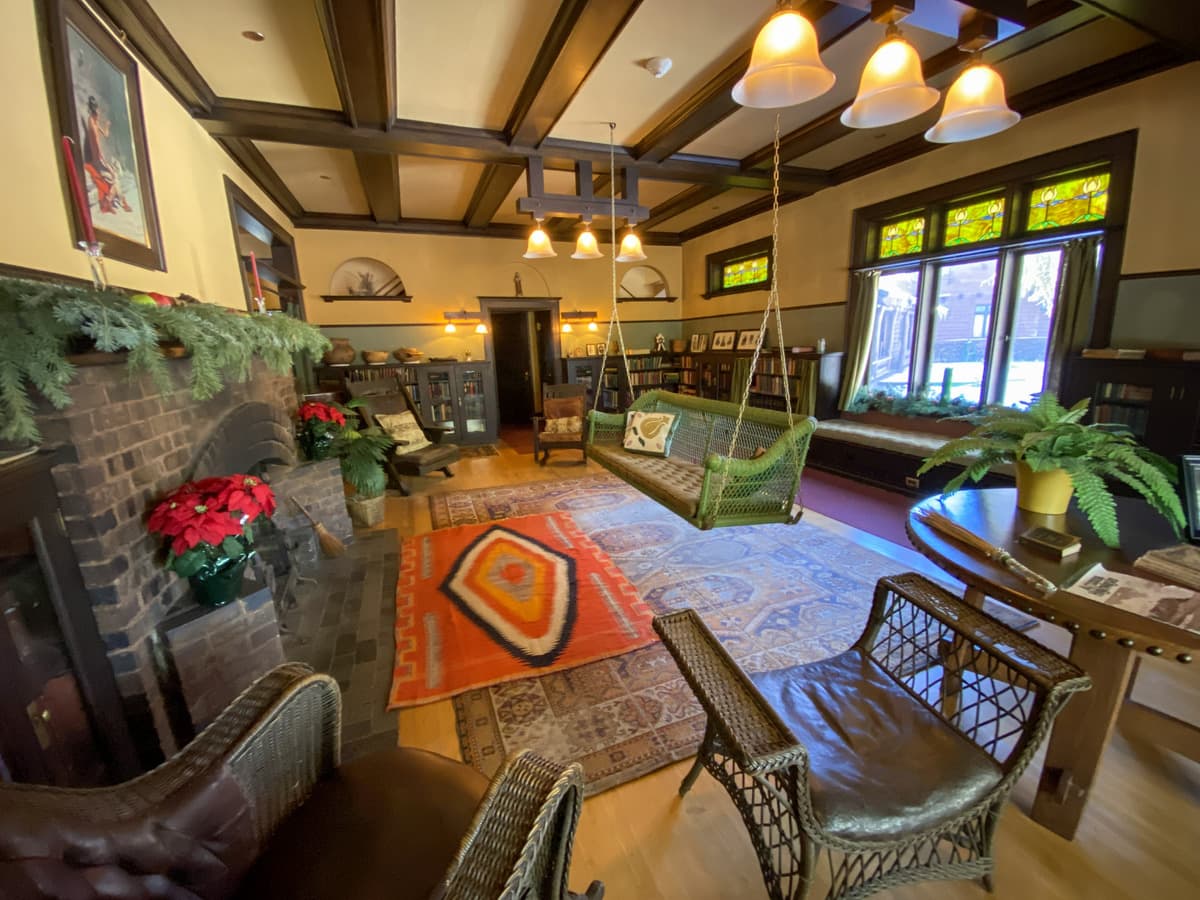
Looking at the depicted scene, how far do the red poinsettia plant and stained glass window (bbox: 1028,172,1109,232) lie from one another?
5293 mm

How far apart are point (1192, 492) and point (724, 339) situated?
551 cm

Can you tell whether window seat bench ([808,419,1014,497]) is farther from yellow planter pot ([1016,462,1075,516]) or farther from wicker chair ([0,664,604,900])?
wicker chair ([0,664,604,900])

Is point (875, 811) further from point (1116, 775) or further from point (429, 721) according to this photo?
point (429, 721)

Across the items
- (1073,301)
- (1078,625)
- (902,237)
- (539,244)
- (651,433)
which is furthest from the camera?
(902,237)

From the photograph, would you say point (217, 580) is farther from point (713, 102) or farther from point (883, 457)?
point (883, 457)

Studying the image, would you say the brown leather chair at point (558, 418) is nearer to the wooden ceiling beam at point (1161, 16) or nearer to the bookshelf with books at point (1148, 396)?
the bookshelf with books at point (1148, 396)

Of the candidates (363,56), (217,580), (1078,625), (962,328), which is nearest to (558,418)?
(363,56)

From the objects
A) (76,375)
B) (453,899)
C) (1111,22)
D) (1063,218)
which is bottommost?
(453,899)

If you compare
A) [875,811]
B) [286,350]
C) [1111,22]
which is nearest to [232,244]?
[286,350]

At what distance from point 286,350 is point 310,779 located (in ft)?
6.80

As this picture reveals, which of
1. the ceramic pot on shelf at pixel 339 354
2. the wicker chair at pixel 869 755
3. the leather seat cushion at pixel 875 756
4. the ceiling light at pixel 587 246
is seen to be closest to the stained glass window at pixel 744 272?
the ceiling light at pixel 587 246

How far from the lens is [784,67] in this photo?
1.58 metres

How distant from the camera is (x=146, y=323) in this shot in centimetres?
131

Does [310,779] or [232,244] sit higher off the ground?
[232,244]
